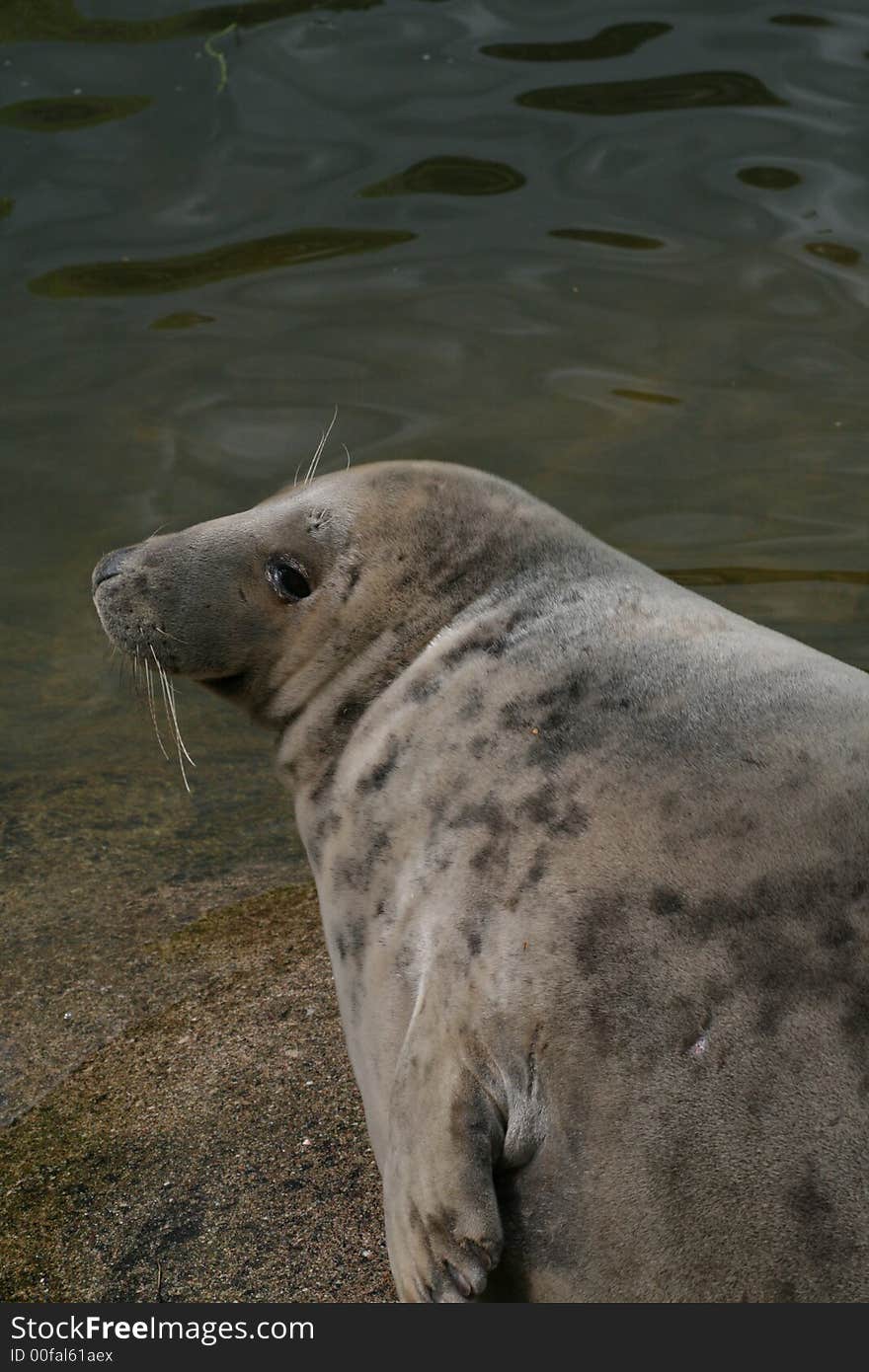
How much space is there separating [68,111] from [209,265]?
1.25m

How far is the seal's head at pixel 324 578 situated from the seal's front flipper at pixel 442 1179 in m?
0.84

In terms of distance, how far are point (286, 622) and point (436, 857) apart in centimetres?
72

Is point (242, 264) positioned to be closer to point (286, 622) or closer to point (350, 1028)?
point (286, 622)

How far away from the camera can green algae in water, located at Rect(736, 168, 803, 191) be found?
24.0 feet

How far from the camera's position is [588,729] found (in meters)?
2.56

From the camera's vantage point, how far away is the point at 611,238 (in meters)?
7.16

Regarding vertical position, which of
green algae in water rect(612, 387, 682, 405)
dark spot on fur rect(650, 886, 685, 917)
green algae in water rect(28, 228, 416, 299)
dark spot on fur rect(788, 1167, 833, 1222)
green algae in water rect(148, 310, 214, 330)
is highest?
dark spot on fur rect(650, 886, 685, 917)

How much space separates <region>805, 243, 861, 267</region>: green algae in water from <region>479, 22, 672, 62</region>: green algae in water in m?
1.62

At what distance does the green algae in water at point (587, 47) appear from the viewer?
25.8ft

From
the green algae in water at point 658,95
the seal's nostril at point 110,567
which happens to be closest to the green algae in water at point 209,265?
the green algae in water at point 658,95

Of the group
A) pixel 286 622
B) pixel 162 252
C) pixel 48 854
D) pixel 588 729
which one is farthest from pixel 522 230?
pixel 588 729

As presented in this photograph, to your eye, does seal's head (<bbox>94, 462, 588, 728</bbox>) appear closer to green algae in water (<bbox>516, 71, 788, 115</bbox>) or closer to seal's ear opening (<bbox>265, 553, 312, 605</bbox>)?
seal's ear opening (<bbox>265, 553, 312, 605</bbox>)

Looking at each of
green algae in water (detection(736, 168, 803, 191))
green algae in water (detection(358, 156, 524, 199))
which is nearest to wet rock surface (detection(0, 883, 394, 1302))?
green algae in water (detection(358, 156, 524, 199))

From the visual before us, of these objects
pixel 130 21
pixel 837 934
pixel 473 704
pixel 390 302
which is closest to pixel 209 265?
pixel 390 302
